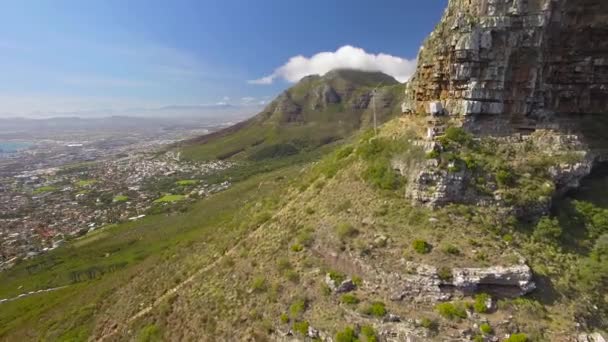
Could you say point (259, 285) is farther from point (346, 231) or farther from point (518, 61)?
point (518, 61)

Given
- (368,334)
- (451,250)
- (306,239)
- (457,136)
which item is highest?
(457,136)

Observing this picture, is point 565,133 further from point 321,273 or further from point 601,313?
point 321,273

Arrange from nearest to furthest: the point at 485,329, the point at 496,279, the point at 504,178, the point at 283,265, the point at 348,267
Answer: the point at 485,329
the point at 496,279
the point at 348,267
the point at 504,178
the point at 283,265

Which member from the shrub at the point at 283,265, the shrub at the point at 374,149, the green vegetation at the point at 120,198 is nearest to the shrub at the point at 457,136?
the shrub at the point at 374,149

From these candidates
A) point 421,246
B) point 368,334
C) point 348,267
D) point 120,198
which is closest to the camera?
point 368,334

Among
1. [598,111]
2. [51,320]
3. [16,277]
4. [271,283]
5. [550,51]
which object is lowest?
[16,277]

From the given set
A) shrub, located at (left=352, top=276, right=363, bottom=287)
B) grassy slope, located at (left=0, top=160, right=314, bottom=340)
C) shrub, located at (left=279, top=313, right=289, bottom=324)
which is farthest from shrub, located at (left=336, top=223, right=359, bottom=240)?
grassy slope, located at (left=0, top=160, right=314, bottom=340)

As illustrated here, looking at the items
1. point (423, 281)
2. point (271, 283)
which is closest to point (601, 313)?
point (423, 281)

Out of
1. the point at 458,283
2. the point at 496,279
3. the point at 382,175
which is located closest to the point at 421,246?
the point at 458,283
